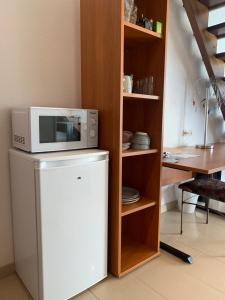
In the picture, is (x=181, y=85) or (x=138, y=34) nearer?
(x=138, y=34)

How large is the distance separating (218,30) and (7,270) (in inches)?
109

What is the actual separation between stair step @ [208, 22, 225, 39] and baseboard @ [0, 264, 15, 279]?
268 centimetres

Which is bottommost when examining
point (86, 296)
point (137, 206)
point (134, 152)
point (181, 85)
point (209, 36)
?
point (86, 296)

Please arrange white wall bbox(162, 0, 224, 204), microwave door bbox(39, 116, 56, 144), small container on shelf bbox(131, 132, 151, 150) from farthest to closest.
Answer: white wall bbox(162, 0, 224, 204) < small container on shelf bbox(131, 132, 151, 150) < microwave door bbox(39, 116, 56, 144)

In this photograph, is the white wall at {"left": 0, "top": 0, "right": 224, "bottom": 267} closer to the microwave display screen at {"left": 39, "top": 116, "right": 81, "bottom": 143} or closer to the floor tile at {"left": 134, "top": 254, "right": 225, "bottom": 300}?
the microwave display screen at {"left": 39, "top": 116, "right": 81, "bottom": 143}

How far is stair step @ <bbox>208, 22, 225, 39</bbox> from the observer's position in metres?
2.28

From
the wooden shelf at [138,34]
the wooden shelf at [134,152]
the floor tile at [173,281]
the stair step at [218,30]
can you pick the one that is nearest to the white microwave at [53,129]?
the wooden shelf at [134,152]

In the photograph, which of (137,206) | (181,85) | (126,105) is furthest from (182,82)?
(137,206)

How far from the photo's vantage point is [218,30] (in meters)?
2.38

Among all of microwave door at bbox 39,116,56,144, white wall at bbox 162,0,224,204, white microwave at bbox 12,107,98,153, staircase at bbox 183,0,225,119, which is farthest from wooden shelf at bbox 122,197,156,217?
staircase at bbox 183,0,225,119

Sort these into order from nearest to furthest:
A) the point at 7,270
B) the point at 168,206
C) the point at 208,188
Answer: the point at 7,270 < the point at 208,188 < the point at 168,206

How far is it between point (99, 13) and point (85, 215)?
4.05 ft

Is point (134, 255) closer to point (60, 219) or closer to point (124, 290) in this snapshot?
point (124, 290)

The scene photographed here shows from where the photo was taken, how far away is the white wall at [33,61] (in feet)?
4.84
